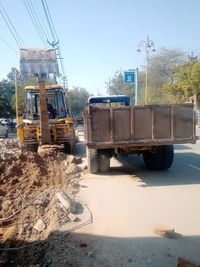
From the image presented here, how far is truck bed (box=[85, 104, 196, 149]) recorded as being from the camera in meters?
8.70

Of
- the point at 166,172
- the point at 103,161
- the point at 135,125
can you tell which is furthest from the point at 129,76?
the point at 135,125

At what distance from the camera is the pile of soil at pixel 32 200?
17.8ft

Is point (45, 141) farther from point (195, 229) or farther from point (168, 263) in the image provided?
point (168, 263)

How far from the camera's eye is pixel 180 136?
9008 mm

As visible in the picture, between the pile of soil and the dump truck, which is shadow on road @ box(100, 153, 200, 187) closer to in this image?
the dump truck

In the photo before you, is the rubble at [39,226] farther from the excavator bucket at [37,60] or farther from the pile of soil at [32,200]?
the excavator bucket at [37,60]

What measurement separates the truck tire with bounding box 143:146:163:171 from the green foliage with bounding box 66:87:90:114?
65.5 m

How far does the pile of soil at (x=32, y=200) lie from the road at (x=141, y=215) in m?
0.56

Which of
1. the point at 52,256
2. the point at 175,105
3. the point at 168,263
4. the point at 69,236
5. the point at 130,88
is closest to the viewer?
the point at 168,263

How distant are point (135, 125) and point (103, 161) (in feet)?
5.84

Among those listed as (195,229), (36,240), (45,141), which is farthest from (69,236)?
(45,141)

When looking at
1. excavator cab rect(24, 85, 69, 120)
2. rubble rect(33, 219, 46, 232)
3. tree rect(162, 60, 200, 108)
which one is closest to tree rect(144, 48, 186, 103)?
tree rect(162, 60, 200, 108)

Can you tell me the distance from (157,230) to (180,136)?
4.13 m

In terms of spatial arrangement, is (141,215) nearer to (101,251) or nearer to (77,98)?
(101,251)
